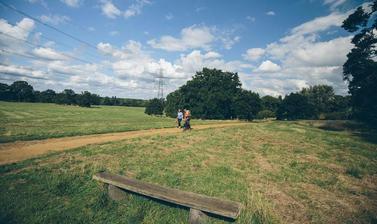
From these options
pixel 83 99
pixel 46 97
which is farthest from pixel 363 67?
pixel 46 97

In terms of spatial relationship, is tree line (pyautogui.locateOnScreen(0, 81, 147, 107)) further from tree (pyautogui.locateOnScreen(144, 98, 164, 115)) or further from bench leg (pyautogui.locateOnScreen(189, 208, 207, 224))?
bench leg (pyautogui.locateOnScreen(189, 208, 207, 224))

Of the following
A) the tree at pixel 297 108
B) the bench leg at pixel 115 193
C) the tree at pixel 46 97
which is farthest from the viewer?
the tree at pixel 46 97

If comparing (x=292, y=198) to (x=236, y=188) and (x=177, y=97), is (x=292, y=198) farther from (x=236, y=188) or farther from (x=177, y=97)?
(x=177, y=97)

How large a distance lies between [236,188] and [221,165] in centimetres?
230

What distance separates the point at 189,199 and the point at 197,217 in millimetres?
418

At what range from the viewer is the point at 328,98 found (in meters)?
88.7

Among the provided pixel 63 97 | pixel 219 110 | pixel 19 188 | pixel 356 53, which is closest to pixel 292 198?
pixel 19 188

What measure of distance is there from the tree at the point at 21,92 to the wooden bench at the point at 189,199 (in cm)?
13722

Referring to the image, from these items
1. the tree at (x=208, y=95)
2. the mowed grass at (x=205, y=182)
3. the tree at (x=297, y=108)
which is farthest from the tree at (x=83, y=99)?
the mowed grass at (x=205, y=182)

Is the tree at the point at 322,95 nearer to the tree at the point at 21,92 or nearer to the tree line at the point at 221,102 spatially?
the tree line at the point at 221,102

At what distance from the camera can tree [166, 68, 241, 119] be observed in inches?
2158

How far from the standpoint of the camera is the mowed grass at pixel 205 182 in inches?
223

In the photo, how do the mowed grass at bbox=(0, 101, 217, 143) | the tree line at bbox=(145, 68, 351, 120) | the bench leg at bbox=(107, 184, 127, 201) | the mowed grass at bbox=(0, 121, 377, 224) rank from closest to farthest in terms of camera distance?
the mowed grass at bbox=(0, 121, 377, 224), the bench leg at bbox=(107, 184, 127, 201), the mowed grass at bbox=(0, 101, 217, 143), the tree line at bbox=(145, 68, 351, 120)

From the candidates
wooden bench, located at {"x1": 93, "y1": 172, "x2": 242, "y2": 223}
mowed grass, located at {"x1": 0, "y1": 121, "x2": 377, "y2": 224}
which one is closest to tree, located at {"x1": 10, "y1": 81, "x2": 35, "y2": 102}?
mowed grass, located at {"x1": 0, "y1": 121, "x2": 377, "y2": 224}
